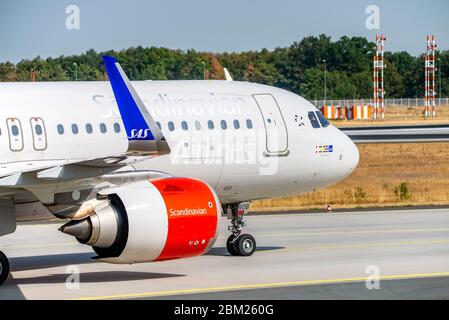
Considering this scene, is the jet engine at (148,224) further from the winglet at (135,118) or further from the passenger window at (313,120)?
the passenger window at (313,120)

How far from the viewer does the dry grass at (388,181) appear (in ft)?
129

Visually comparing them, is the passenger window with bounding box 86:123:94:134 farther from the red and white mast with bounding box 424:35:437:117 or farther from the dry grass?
the red and white mast with bounding box 424:35:437:117

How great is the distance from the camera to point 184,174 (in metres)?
22.9

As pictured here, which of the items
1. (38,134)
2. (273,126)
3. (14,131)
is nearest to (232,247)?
(273,126)

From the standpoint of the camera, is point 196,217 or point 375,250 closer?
point 196,217

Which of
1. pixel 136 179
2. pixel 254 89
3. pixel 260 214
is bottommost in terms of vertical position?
pixel 260 214

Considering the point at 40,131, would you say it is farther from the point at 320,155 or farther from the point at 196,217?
the point at 320,155

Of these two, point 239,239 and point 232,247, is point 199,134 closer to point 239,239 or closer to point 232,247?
point 239,239

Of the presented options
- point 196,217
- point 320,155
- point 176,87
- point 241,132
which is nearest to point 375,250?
point 320,155

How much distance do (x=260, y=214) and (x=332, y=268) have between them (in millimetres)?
13486

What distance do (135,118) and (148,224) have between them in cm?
195

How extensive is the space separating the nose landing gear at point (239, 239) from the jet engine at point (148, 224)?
5.87m

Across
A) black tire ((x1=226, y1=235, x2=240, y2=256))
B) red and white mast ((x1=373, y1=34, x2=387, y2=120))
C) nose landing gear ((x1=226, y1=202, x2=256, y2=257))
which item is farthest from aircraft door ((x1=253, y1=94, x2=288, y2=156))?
red and white mast ((x1=373, y1=34, x2=387, y2=120))

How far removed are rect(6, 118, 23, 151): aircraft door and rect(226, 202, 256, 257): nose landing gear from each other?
19.5 ft
